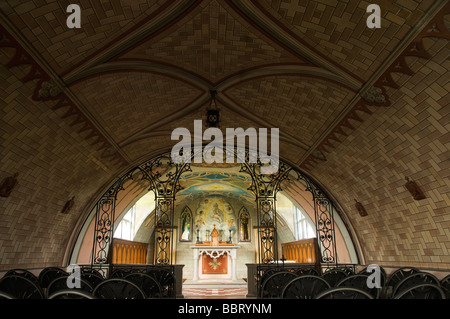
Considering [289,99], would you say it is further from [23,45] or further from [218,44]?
[23,45]

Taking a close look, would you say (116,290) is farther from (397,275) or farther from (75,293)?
(397,275)

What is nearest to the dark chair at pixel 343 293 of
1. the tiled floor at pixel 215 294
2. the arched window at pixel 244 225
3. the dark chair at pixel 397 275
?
the dark chair at pixel 397 275

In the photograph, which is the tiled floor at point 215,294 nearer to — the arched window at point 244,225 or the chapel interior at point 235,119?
the chapel interior at point 235,119

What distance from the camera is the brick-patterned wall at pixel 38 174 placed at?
215 inches

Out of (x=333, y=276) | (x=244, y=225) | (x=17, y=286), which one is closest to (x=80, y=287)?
(x=17, y=286)

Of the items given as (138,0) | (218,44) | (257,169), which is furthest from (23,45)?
(257,169)

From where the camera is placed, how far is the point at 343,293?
249cm

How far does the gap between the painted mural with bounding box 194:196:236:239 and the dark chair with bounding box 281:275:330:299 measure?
1738 centimetres

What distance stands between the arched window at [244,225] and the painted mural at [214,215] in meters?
0.44

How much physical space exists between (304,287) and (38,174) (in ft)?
19.1

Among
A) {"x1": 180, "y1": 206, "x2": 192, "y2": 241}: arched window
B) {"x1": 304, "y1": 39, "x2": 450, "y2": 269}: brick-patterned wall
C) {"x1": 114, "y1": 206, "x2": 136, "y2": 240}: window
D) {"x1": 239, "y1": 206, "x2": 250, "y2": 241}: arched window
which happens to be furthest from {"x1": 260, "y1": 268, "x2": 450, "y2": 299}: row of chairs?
{"x1": 180, "y1": 206, "x2": 192, "y2": 241}: arched window

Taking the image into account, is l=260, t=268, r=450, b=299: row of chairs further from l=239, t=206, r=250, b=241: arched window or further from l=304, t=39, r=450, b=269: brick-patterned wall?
l=239, t=206, r=250, b=241: arched window

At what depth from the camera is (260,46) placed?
582cm

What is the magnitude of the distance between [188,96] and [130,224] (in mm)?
12097
